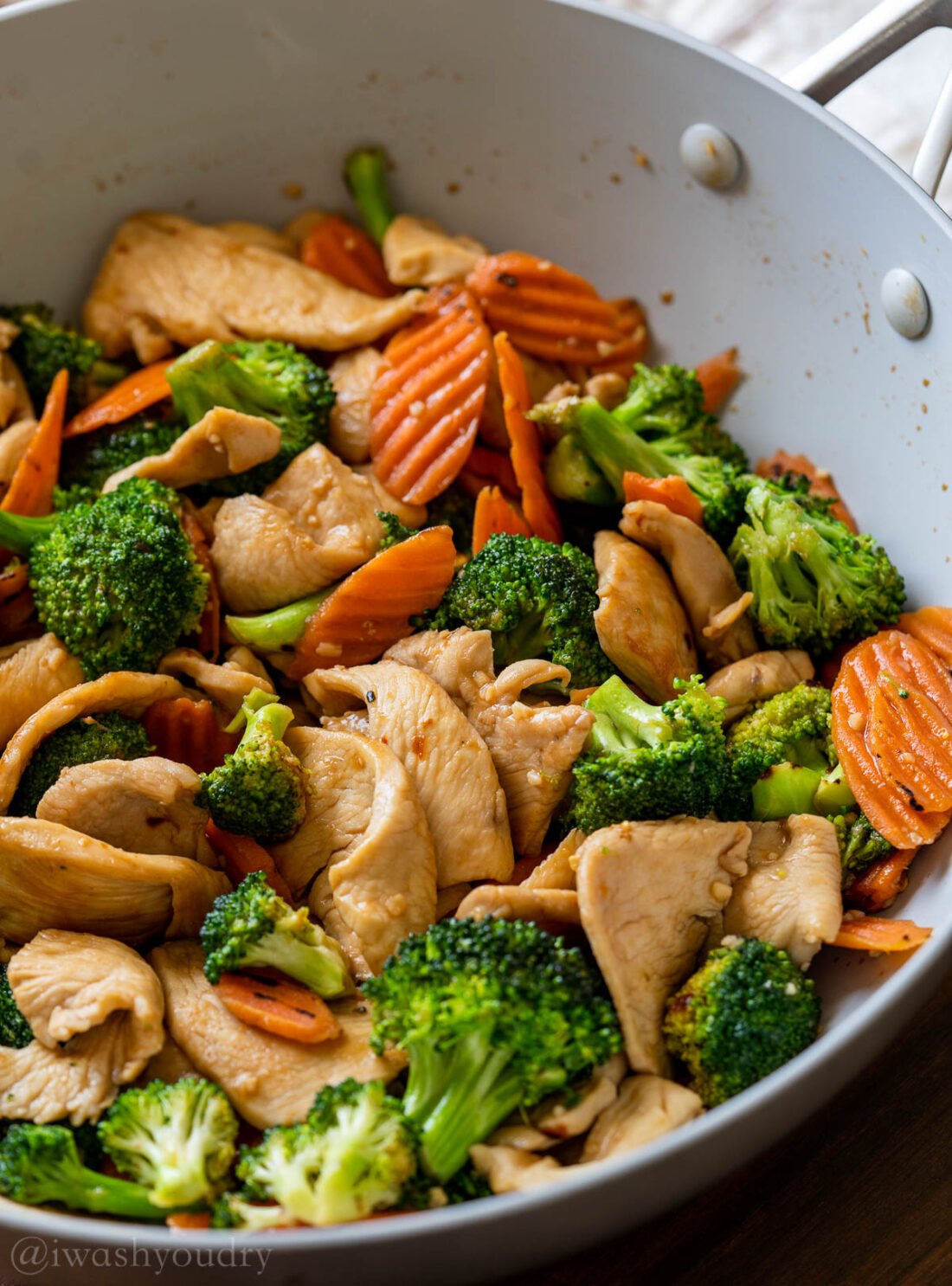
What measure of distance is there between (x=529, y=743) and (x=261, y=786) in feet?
1.50

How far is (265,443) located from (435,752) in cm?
80

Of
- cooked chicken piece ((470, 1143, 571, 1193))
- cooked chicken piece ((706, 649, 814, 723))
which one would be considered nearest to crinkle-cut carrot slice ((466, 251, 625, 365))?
cooked chicken piece ((706, 649, 814, 723))

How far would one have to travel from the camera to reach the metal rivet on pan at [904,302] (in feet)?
7.61

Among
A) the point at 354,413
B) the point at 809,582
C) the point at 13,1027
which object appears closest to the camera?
the point at 13,1027

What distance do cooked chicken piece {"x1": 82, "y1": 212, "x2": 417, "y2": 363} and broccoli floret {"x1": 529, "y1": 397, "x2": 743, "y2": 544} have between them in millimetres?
514

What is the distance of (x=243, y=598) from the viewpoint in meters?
2.47

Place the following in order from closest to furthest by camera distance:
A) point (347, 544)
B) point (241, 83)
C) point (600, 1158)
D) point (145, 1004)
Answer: point (600, 1158) → point (145, 1004) → point (347, 544) → point (241, 83)

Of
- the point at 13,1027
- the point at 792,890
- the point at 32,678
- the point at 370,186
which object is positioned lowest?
the point at 13,1027

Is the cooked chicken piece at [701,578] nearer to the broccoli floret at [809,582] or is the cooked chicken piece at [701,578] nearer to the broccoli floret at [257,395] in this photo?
the broccoli floret at [809,582]

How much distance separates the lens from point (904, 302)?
2.34 meters

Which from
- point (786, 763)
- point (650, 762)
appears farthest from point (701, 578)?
point (650, 762)

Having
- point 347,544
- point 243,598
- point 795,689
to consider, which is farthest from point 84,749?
point 795,689

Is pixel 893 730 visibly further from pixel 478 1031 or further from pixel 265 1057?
pixel 265 1057

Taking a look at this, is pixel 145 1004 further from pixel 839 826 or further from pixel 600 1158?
pixel 839 826
